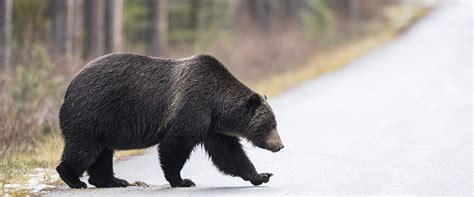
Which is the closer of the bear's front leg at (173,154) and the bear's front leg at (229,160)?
the bear's front leg at (173,154)

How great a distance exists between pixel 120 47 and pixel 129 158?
11.0 metres

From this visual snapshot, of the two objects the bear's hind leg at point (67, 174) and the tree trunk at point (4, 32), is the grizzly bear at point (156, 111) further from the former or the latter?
the tree trunk at point (4, 32)

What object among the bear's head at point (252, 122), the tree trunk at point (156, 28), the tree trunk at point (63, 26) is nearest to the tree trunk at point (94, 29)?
the tree trunk at point (63, 26)

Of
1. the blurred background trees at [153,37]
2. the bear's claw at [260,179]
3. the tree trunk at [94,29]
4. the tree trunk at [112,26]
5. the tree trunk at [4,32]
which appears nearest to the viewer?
the bear's claw at [260,179]

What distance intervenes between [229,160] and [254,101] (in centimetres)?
72

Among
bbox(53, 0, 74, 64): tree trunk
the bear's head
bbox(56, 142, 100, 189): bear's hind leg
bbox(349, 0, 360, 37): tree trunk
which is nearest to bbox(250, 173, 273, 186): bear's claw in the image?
the bear's head

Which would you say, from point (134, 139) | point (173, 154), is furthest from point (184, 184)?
point (134, 139)

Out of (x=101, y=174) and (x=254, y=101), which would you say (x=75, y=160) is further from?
(x=254, y=101)

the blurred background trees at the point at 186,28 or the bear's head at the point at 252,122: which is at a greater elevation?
the blurred background trees at the point at 186,28

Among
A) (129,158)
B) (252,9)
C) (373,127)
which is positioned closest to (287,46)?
(252,9)

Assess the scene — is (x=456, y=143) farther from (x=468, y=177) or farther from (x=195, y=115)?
(x=195, y=115)

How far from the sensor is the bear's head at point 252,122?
934 centimetres

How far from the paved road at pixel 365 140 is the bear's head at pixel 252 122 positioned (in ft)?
1.60

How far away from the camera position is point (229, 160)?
9.62 m
